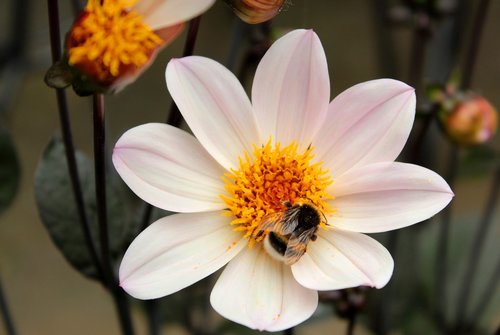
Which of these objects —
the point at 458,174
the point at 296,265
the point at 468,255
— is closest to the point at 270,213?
the point at 296,265

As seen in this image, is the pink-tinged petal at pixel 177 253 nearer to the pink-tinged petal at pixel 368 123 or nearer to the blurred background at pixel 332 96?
the pink-tinged petal at pixel 368 123

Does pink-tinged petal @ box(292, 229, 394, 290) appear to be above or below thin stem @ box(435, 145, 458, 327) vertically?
above

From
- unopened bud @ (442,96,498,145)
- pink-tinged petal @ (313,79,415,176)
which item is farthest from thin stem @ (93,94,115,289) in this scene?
unopened bud @ (442,96,498,145)

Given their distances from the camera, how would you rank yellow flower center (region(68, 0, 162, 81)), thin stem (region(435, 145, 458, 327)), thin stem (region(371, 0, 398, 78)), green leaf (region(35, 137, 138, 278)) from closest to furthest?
yellow flower center (region(68, 0, 162, 81))
green leaf (region(35, 137, 138, 278))
thin stem (region(435, 145, 458, 327))
thin stem (region(371, 0, 398, 78))

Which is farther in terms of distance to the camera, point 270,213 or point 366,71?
point 366,71

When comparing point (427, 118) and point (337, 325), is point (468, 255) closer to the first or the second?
point (427, 118)

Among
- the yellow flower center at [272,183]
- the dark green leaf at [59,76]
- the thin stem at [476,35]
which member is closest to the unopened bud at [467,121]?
the thin stem at [476,35]

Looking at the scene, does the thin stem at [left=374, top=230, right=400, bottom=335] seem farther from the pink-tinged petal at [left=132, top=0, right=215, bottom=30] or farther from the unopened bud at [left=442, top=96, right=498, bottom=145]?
the pink-tinged petal at [left=132, top=0, right=215, bottom=30]
